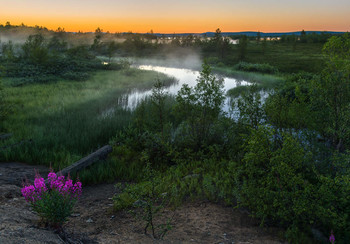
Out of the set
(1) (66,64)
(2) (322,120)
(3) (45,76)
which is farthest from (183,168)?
(1) (66,64)

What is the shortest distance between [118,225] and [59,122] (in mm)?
10630

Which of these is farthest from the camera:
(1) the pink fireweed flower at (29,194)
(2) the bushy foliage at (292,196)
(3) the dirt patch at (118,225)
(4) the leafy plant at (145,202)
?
(4) the leafy plant at (145,202)

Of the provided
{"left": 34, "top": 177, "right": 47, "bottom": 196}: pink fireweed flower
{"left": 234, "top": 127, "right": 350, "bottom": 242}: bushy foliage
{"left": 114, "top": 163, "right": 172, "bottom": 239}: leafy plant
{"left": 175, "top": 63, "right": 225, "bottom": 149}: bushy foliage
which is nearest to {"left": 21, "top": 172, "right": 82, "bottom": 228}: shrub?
{"left": 34, "top": 177, "right": 47, "bottom": 196}: pink fireweed flower

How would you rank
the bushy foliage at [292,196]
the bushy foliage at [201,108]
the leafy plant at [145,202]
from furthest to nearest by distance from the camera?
1. the bushy foliage at [201,108]
2. the leafy plant at [145,202]
3. the bushy foliage at [292,196]

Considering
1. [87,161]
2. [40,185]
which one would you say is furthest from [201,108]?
[40,185]

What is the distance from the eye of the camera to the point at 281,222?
5.42 meters

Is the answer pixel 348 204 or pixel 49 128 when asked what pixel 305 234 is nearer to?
pixel 348 204

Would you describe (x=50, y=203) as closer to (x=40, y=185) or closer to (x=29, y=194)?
(x=40, y=185)

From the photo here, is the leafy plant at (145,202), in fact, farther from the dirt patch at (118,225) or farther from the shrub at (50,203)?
the shrub at (50,203)

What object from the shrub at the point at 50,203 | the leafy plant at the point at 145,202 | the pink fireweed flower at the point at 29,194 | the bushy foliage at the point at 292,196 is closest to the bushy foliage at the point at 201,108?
the leafy plant at the point at 145,202

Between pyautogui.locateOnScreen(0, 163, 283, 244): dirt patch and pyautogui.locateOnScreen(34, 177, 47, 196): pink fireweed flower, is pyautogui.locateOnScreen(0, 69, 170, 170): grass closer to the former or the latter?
pyautogui.locateOnScreen(0, 163, 283, 244): dirt patch

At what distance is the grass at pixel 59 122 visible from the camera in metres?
9.95

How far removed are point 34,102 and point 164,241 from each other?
1776 centimetres

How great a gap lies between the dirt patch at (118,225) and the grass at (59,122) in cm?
288
